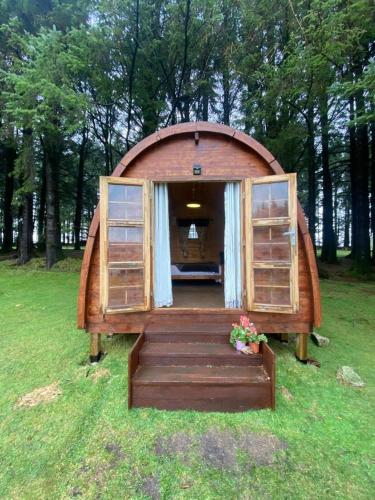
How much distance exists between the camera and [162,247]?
14.6 feet

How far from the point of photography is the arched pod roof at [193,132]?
3629 millimetres

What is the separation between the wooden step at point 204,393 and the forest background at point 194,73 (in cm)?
531

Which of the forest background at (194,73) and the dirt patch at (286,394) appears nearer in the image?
the dirt patch at (286,394)

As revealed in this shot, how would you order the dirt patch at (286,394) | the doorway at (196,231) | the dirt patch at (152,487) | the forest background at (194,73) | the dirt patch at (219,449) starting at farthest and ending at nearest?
1. the doorway at (196,231)
2. the forest background at (194,73)
3. the dirt patch at (286,394)
4. the dirt patch at (219,449)
5. the dirt patch at (152,487)

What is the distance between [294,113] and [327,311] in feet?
20.3

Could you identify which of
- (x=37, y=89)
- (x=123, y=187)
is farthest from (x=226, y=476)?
(x=37, y=89)

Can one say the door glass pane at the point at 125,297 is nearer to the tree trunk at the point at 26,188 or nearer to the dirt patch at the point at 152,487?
the dirt patch at the point at 152,487

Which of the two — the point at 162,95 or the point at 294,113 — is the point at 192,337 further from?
the point at 162,95

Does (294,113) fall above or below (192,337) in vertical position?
above

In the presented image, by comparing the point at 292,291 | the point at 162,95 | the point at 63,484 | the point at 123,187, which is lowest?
the point at 63,484

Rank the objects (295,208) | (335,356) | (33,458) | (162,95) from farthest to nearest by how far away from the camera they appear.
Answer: (162,95)
(335,356)
(295,208)
(33,458)

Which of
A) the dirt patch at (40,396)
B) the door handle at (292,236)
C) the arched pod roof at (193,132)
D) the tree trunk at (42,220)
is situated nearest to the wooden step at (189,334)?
the arched pod roof at (193,132)

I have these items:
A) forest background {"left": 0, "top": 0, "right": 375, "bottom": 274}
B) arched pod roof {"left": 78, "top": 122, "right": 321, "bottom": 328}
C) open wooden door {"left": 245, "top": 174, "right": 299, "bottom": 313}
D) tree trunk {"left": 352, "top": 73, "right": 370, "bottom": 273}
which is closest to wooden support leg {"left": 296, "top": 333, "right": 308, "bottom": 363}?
arched pod roof {"left": 78, "top": 122, "right": 321, "bottom": 328}

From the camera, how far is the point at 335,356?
13.5ft
